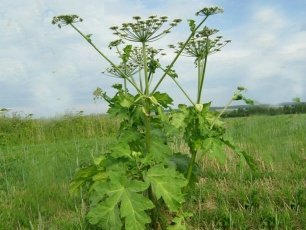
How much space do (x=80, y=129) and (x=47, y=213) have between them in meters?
13.3

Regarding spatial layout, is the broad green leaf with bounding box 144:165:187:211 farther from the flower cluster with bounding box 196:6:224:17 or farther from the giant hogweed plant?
the flower cluster with bounding box 196:6:224:17

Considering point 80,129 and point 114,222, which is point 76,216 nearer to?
point 114,222

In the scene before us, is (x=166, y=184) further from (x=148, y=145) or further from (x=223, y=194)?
(x=223, y=194)

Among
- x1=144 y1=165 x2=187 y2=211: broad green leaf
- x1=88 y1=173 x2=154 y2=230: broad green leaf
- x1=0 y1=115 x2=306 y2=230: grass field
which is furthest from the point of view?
x1=0 y1=115 x2=306 y2=230: grass field

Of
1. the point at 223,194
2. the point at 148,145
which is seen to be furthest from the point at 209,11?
the point at 223,194

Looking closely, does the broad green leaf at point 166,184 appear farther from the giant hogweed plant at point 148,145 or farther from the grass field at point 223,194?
the grass field at point 223,194

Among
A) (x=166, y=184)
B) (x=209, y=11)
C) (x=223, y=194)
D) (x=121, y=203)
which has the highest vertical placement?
(x=209, y=11)

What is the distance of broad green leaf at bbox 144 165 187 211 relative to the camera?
3363 mm

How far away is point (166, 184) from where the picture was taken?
338cm

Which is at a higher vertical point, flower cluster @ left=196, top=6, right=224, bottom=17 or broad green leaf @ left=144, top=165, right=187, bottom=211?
flower cluster @ left=196, top=6, right=224, bottom=17

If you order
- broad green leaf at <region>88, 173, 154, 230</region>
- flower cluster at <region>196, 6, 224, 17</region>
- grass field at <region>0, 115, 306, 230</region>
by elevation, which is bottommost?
grass field at <region>0, 115, 306, 230</region>

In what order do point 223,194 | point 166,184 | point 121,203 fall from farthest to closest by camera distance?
point 223,194 → point 166,184 → point 121,203

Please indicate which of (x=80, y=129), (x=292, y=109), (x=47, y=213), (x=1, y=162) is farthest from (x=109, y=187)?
(x=80, y=129)

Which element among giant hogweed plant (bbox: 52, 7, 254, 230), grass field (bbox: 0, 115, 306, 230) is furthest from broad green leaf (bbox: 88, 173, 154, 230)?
grass field (bbox: 0, 115, 306, 230)
